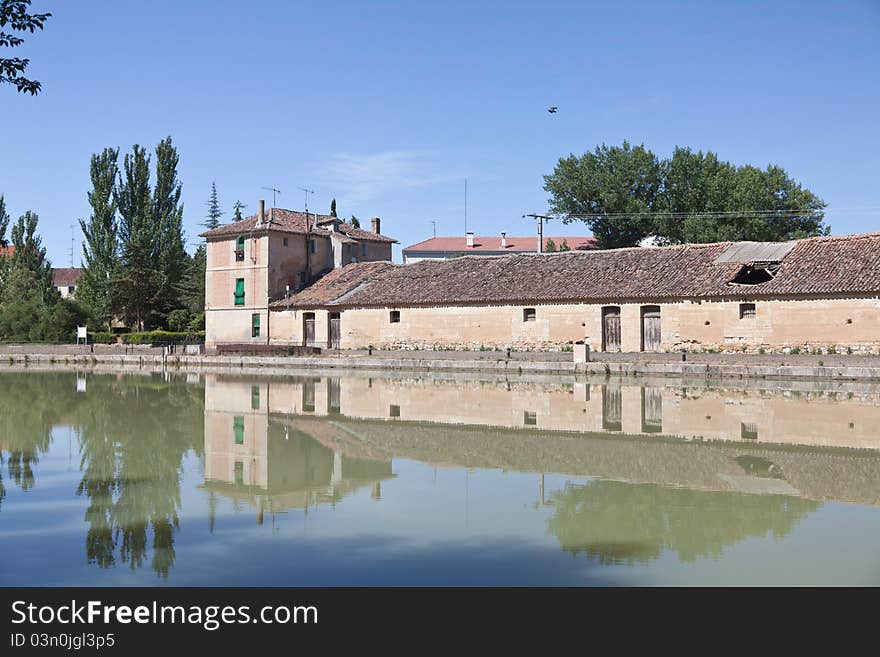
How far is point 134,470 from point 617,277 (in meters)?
22.7

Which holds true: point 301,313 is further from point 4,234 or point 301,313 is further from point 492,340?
point 4,234

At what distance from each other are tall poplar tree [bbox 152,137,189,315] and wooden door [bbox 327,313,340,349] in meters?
12.6

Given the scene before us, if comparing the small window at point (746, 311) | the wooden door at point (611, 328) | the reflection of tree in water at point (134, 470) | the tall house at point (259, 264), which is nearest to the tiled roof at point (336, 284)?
the tall house at point (259, 264)

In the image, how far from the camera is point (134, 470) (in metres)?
9.73

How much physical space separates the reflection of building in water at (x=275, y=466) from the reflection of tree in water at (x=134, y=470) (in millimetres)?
427

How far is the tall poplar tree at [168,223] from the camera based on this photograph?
146 ft

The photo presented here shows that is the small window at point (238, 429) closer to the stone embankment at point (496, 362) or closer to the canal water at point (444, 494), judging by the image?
the canal water at point (444, 494)

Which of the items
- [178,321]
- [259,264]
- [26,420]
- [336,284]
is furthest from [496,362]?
[178,321]

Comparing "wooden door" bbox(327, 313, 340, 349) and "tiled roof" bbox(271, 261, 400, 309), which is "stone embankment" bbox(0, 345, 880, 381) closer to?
"wooden door" bbox(327, 313, 340, 349)

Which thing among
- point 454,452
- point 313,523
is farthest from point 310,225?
point 313,523

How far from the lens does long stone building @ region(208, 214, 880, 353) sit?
2564 cm

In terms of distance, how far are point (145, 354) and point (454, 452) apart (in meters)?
27.3

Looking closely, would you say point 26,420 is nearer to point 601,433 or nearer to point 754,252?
point 601,433

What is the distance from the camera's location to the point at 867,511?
24.6 feet
